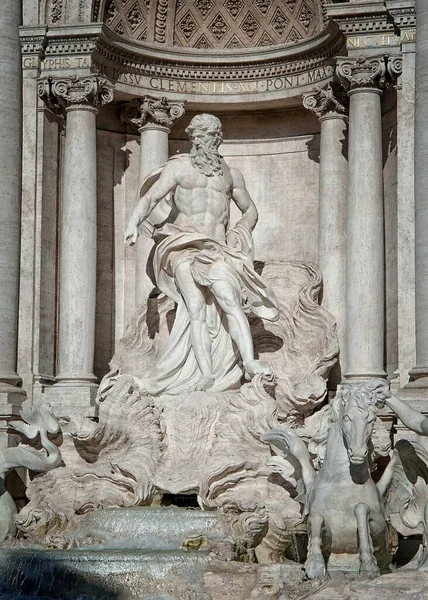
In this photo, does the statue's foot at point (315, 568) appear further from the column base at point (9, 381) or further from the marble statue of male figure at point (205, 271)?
the column base at point (9, 381)

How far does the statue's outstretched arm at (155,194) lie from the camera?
1995 cm

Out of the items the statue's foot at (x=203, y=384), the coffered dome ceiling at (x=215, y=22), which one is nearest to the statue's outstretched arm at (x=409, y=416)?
the statue's foot at (x=203, y=384)

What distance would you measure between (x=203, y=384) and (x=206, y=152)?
11.4 ft

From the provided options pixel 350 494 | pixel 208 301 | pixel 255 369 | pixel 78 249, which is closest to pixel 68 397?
Result: pixel 78 249

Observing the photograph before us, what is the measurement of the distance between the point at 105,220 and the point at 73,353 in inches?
106

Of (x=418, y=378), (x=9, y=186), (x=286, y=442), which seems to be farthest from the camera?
(x=9, y=186)

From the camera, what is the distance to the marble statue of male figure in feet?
63.7

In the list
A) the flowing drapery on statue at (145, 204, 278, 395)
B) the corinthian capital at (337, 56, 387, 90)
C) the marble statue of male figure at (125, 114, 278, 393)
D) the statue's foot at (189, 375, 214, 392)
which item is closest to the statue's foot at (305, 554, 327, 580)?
the marble statue of male figure at (125, 114, 278, 393)

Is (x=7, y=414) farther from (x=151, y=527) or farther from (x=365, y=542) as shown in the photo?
(x=365, y=542)

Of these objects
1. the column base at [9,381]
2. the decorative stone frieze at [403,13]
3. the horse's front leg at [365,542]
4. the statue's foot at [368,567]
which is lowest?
the statue's foot at [368,567]

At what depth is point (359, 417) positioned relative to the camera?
1491 centimetres

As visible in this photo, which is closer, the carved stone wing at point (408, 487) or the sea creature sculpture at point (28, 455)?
the carved stone wing at point (408, 487)

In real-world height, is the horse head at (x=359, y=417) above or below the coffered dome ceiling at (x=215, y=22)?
below

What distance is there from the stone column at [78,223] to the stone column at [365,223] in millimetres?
3870
